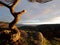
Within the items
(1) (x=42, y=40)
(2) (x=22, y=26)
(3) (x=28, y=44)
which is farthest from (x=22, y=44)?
(2) (x=22, y=26)

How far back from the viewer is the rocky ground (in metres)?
5.44

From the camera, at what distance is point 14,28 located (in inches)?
218

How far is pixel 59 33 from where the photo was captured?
21.0 ft

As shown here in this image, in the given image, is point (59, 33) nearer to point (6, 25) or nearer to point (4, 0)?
point (6, 25)

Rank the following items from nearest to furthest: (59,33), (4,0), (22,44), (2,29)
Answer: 1. (4,0)
2. (22,44)
3. (2,29)
4. (59,33)

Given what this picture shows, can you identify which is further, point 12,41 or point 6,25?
point 6,25

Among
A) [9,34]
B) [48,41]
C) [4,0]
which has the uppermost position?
[4,0]

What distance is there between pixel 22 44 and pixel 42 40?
0.59 meters

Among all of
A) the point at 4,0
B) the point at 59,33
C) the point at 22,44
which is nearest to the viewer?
the point at 4,0

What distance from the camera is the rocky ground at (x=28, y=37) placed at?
214 inches

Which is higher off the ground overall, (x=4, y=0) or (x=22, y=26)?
(x=4, y=0)

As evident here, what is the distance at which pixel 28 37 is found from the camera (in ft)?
19.2

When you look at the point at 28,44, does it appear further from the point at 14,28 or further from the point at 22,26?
the point at 22,26

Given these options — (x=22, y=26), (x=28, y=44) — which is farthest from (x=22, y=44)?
(x=22, y=26)
